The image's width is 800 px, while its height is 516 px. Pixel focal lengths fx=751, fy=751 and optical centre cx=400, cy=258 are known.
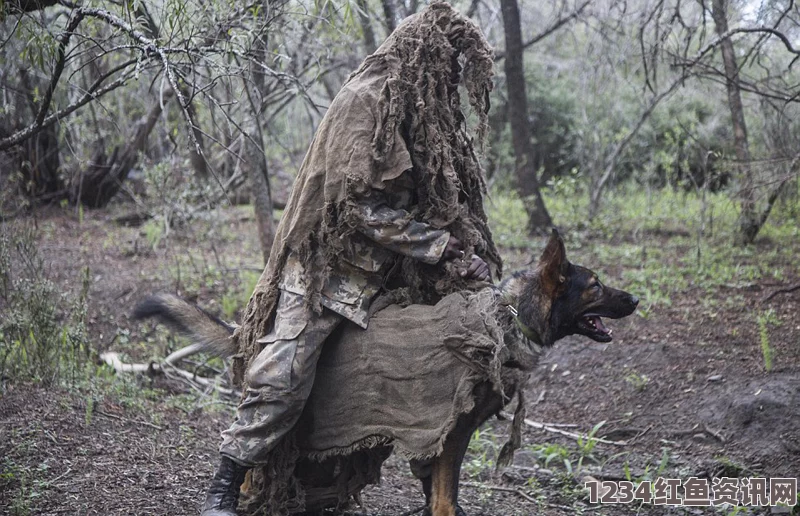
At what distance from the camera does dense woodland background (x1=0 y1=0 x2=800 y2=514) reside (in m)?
4.86

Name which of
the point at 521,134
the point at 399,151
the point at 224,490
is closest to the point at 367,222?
the point at 399,151

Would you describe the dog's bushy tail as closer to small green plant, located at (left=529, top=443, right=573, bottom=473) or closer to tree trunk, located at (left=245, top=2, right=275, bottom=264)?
small green plant, located at (left=529, top=443, right=573, bottom=473)

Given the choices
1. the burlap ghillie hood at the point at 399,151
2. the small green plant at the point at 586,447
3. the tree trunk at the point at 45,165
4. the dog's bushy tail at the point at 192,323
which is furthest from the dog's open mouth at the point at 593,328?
the tree trunk at the point at 45,165

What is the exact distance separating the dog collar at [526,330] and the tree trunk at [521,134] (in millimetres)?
6941

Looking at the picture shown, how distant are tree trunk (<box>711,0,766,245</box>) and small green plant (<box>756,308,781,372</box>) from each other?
124cm

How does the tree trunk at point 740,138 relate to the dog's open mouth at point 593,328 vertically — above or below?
above

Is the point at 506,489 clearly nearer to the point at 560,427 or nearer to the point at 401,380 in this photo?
the point at 560,427

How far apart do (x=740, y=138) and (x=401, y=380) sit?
705 cm

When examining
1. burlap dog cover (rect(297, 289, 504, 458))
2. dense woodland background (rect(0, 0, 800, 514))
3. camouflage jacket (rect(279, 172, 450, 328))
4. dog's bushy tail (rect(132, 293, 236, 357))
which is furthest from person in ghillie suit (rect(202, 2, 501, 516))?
dense woodland background (rect(0, 0, 800, 514))

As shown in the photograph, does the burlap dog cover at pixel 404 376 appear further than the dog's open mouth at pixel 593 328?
No

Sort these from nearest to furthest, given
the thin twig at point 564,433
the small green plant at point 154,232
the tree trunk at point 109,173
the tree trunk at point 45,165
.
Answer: the thin twig at point 564,433 < the small green plant at point 154,232 < the tree trunk at point 45,165 < the tree trunk at point 109,173

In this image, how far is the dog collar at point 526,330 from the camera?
3.87m

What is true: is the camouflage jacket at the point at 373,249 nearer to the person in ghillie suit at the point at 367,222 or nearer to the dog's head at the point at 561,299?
the person in ghillie suit at the point at 367,222

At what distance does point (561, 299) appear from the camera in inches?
165
